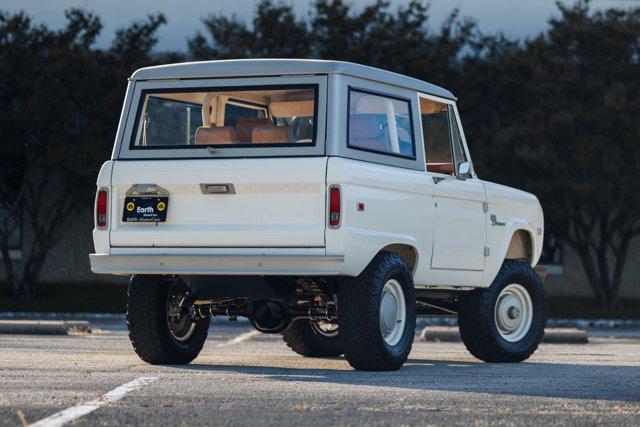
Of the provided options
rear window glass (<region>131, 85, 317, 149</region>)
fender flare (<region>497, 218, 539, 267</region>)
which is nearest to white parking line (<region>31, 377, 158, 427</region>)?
rear window glass (<region>131, 85, 317, 149</region>)

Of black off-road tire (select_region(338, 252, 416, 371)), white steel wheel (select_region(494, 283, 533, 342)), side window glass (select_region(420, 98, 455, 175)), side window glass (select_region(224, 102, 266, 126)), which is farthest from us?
white steel wheel (select_region(494, 283, 533, 342))

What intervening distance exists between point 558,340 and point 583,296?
16.6 m

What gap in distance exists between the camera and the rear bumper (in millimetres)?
10398

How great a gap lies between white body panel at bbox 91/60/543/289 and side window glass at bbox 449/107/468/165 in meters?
0.86

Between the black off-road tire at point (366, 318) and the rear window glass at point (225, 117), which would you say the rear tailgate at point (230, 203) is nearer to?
the rear window glass at point (225, 117)

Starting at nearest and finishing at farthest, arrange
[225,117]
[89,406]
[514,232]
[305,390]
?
1. [89,406]
2. [305,390]
3. [225,117]
4. [514,232]

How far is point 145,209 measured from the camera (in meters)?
11.1

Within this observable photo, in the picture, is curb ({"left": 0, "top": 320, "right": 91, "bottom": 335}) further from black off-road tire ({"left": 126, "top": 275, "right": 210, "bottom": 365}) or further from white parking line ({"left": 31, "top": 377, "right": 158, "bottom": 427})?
white parking line ({"left": 31, "top": 377, "right": 158, "bottom": 427})

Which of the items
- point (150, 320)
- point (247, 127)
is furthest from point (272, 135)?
point (150, 320)

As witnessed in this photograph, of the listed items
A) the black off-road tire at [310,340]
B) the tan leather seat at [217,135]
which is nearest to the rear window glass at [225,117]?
the tan leather seat at [217,135]

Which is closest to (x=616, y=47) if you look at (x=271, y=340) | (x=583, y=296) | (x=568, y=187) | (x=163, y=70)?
(x=568, y=187)

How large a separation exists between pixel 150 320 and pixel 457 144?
3.32m

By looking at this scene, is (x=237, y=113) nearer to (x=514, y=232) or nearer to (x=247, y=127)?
(x=247, y=127)

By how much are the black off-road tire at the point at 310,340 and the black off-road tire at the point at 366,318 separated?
2563mm
